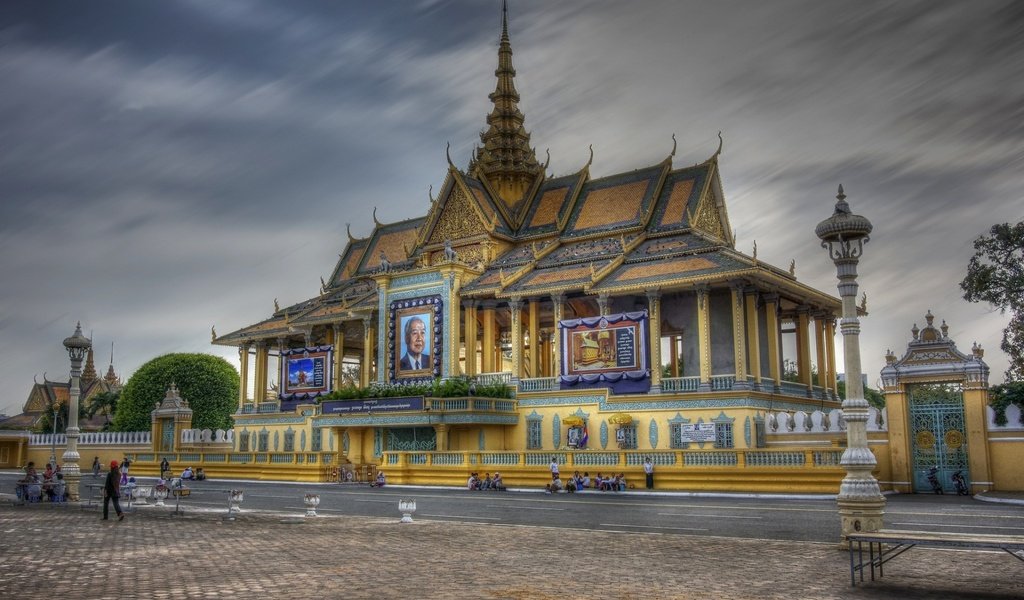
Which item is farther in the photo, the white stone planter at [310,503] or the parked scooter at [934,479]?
the parked scooter at [934,479]

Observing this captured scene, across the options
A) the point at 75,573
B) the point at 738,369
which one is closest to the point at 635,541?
the point at 75,573

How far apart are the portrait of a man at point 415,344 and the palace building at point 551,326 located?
0.10 meters

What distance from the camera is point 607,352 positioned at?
33188 millimetres

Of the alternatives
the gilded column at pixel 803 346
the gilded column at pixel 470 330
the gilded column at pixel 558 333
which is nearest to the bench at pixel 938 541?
the gilded column at pixel 558 333

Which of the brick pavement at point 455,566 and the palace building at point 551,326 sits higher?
the palace building at point 551,326

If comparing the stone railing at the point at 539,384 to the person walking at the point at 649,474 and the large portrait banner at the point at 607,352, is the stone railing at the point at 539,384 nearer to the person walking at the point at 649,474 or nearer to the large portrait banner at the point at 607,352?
the large portrait banner at the point at 607,352

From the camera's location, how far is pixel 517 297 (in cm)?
3684

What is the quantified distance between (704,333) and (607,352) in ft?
11.8

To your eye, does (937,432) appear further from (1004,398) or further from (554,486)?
(554,486)

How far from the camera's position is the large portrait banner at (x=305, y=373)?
42.7 metres

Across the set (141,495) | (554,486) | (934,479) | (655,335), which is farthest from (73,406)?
(934,479)

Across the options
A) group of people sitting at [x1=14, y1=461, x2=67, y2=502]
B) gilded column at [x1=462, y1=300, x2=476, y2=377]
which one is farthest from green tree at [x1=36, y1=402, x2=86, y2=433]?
group of people sitting at [x1=14, y1=461, x2=67, y2=502]

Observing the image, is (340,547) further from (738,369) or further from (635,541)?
(738,369)

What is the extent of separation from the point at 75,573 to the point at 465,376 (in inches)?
1097
